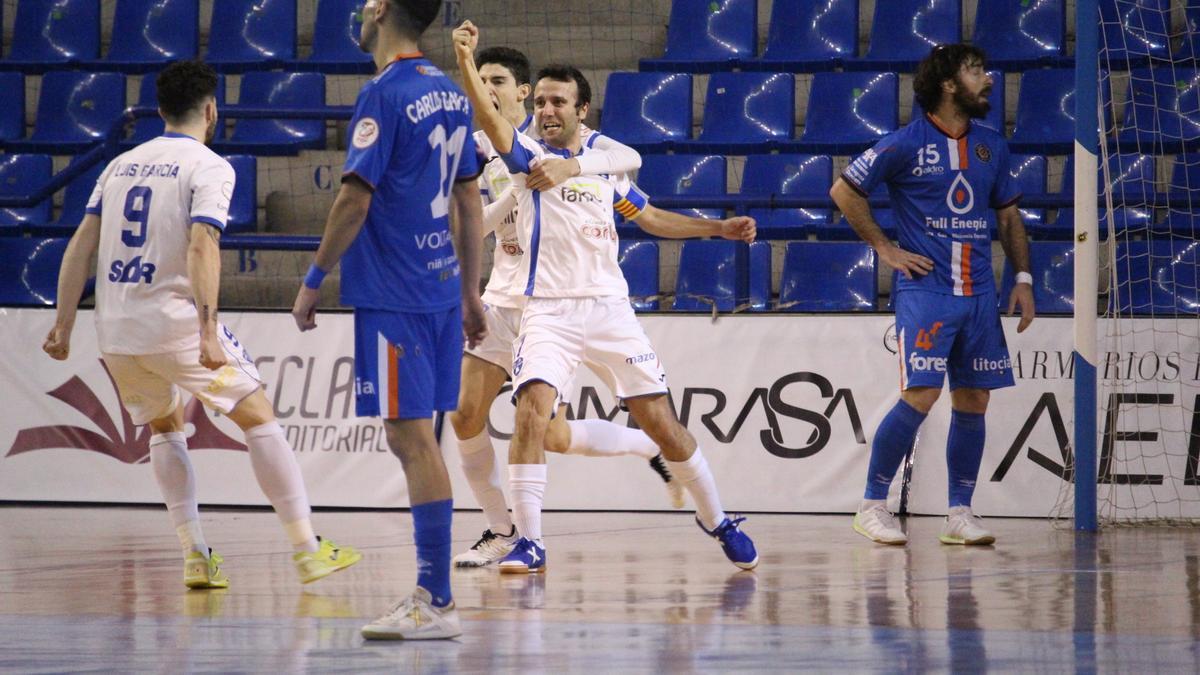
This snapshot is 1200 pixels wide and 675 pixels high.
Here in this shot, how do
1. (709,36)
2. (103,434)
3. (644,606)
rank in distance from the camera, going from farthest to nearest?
(709,36) < (103,434) < (644,606)

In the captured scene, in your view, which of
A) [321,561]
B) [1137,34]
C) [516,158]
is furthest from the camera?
[1137,34]

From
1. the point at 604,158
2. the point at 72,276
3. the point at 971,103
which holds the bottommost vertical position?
the point at 72,276

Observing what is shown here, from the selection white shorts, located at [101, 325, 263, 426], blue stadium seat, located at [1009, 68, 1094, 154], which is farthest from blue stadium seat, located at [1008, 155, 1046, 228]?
white shorts, located at [101, 325, 263, 426]

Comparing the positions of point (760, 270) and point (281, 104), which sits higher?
point (281, 104)

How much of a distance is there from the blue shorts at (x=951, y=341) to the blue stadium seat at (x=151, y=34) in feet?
27.9

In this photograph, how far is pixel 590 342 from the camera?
6.39 metres

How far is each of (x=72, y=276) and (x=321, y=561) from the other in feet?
4.82

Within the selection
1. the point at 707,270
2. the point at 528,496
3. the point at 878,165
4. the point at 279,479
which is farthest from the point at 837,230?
the point at 279,479

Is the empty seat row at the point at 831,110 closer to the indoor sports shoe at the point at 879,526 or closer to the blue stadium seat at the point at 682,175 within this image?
the blue stadium seat at the point at 682,175

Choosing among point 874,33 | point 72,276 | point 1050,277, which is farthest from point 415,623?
point 874,33

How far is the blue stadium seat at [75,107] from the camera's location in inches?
520

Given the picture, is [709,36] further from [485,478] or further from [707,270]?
[485,478]

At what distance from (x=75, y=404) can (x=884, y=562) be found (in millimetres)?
5629

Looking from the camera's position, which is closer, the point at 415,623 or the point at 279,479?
the point at 415,623
